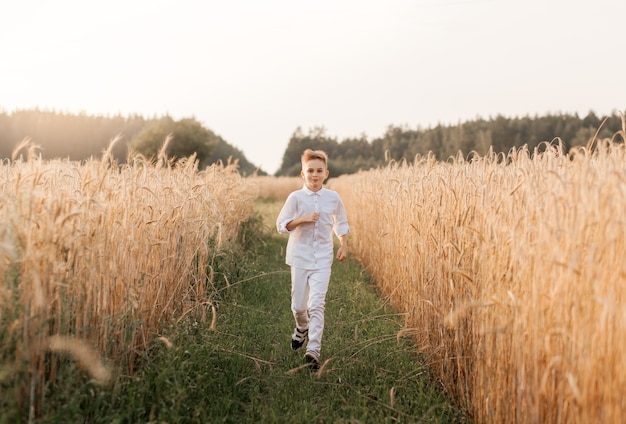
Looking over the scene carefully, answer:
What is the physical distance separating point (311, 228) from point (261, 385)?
1.43 metres

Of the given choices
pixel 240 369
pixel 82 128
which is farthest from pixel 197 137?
pixel 240 369

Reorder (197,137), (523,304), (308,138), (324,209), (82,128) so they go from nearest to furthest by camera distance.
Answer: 1. (523,304)
2. (324,209)
3. (197,137)
4. (82,128)
5. (308,138)

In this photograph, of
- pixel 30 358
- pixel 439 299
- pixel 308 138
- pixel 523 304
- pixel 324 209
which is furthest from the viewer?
pixel 308 138

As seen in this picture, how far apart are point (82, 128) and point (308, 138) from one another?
2977 centimetres

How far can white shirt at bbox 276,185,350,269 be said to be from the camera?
469cm

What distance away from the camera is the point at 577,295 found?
93.3 inches

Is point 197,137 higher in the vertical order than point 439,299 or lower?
higher

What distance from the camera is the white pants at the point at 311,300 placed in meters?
4.48

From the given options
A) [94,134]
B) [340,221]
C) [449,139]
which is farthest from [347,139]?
[340,221]

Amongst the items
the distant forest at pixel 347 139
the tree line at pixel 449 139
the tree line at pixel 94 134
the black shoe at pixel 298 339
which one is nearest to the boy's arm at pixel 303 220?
the black shoe at pixel 298 339

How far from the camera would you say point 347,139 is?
76688 mm

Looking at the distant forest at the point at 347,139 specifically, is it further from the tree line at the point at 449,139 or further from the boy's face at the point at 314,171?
the boy's face at the point at 314,171

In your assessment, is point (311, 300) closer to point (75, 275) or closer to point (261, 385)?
point (261, 385)

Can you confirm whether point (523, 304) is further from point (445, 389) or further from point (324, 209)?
point (324, 209)
